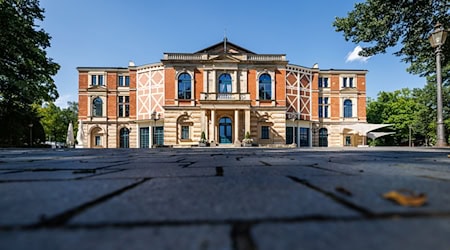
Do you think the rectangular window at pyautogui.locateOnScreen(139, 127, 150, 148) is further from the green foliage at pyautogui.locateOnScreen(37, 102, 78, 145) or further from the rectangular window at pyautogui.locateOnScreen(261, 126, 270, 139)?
the green foliage at pyautogui.locateOnScreen(37, 102, 78, 145)

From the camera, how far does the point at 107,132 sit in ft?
92.5

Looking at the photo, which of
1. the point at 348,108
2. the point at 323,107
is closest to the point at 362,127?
the point at 348,108

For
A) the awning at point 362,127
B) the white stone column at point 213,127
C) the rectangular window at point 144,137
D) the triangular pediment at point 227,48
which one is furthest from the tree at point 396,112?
the rectangular window at point 144,137

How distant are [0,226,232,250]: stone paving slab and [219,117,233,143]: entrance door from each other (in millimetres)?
22918

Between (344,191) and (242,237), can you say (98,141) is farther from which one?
(242,237)

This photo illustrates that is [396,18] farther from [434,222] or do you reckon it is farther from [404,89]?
[404,89]

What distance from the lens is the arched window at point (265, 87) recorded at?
80.8 feet

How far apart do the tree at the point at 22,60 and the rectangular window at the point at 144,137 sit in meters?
12.1

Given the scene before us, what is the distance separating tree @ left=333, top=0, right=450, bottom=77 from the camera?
717 centimetres

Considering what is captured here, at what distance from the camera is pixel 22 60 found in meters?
13.4

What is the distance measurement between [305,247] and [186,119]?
2356 cm

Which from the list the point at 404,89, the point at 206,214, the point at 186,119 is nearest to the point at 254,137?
the point at 186,119

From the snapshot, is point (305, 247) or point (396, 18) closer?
point (305, 247)

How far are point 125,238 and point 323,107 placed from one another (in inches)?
1222
